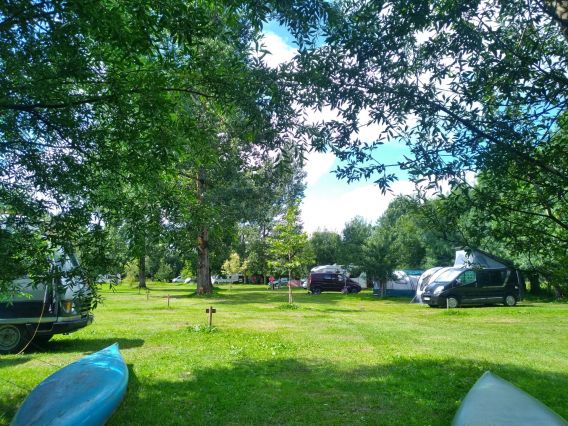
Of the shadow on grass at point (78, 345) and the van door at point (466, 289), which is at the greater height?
the van door at point (466, 289)

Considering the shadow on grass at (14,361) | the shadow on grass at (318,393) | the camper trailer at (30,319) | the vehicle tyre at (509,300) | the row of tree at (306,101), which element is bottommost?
the shadow on grass at (318,393)

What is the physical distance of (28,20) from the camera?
424 cm

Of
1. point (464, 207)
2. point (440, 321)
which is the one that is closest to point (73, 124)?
point (464, 207)

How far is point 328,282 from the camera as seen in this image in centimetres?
4256

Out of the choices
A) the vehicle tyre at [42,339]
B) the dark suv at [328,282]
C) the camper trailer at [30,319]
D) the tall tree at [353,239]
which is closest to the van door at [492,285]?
the tall tree at [353,239]

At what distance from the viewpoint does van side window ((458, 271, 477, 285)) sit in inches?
1004

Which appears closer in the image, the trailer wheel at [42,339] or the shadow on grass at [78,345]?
the shadow on grass at [78,345]

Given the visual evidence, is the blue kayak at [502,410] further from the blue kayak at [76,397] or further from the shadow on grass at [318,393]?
the blue kayak at [76,397]

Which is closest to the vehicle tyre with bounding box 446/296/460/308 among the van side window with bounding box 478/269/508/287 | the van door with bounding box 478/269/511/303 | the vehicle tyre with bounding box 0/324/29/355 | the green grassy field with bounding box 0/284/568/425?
the van door with bounding box 478/269/511/303

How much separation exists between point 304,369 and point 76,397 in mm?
4448

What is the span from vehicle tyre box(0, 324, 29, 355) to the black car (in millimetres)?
20605

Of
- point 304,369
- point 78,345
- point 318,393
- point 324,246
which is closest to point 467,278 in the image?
point 304,369

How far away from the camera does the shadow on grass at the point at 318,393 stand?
245 inches

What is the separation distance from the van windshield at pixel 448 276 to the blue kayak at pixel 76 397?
21.7 metres
